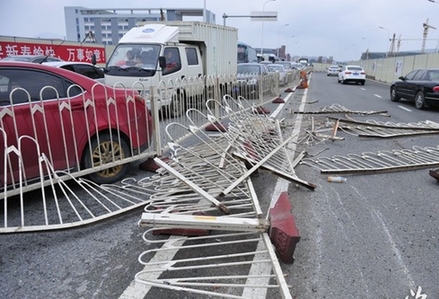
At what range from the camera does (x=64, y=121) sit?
4184 mm

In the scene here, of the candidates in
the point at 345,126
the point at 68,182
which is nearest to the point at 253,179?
the point at 68,182

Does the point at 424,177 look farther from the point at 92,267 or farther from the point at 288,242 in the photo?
the point at 92,267

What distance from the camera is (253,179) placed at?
16.2ft

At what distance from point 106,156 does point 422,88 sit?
1274cm

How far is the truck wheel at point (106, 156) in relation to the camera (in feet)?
14.9

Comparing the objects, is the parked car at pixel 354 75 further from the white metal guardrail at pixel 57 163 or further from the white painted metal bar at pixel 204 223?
the white painted metal bar at pixel 204 223

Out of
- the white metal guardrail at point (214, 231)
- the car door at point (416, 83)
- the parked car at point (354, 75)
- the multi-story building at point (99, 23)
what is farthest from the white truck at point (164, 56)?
the multi-story building at point (99, 23)

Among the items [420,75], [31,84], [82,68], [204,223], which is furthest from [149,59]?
[420,75]

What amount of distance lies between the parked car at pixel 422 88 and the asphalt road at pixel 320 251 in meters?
9.42

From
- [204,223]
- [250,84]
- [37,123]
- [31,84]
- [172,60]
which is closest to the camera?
[204,223]

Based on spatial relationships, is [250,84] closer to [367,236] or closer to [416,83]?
[416,83]

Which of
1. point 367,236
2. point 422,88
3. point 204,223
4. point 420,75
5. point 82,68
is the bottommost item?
point 367,236

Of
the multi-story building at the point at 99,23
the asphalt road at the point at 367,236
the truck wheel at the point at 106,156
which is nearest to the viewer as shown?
the asphalt road at the point at 367,236

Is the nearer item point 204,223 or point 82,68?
point 204,223
